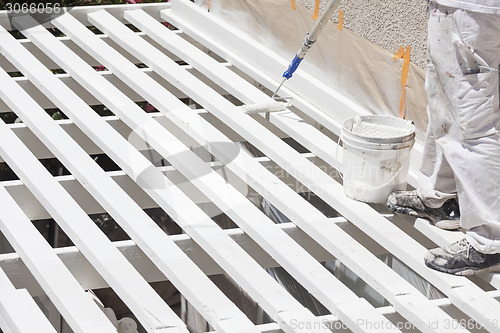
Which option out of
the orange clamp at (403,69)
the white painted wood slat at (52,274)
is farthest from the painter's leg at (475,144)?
the white painted wood slat at (52,274)

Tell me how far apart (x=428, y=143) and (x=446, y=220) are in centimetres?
26

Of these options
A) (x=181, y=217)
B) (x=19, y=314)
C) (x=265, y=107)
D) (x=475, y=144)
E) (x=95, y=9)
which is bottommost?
(x=19, y=314)

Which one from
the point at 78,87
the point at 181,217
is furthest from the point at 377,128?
the point at 78,87

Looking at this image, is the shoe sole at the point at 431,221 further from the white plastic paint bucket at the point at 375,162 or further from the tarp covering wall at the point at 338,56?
the tarp covering wall at the point at 338,56

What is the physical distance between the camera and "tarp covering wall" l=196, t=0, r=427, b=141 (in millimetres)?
3158

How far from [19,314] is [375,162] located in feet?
4.01

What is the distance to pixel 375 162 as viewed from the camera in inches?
104

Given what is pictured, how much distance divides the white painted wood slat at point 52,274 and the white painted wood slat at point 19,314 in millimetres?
56

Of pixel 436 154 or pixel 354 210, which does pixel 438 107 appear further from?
pixel 354 210

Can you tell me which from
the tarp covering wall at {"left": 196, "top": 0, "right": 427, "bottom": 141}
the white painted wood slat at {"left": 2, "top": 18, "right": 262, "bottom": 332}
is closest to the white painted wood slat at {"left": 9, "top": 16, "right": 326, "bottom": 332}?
the white painted wood slat at {"left": 2, "top": 18, "right": 262, "bottom": 332}

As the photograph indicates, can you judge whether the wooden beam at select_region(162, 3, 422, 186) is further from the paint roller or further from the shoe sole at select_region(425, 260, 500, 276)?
the shoe sole at select_region(425, 260, 500, 276)

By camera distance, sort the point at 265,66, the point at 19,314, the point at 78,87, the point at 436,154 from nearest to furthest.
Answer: the point at 19,314 → the point at 436,154 → the point at 78,87 → the point at 265,66

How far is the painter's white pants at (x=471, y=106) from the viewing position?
2.25 meters

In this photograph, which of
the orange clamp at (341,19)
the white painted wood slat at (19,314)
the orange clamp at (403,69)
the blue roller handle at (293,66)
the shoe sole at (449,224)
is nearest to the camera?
the white painted wood slat at (19,314)
